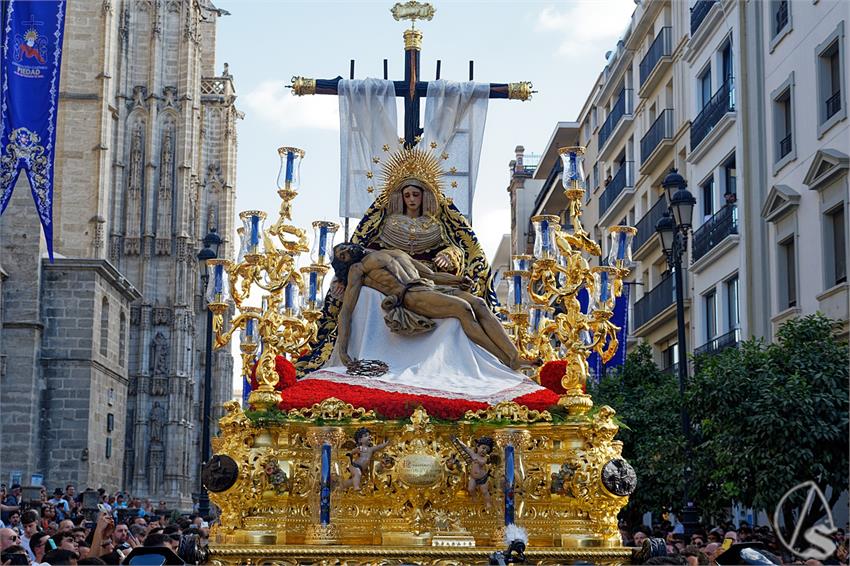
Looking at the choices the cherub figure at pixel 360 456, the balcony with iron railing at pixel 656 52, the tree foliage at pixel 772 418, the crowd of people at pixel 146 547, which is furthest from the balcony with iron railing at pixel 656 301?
the cherub figure at pixel 360 456

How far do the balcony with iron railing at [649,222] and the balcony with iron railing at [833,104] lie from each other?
12.8 m

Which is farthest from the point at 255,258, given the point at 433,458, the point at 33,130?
the point at 33,130

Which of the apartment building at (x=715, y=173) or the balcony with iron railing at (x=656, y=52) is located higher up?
the balcony with iron railing at (x=656, y=52)

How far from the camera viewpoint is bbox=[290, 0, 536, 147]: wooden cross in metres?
13.4

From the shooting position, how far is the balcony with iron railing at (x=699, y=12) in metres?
31.8

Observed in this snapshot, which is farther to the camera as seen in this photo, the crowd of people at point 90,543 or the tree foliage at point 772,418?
the tree foliage at point 772,418

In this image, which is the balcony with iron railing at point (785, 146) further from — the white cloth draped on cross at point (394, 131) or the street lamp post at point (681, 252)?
the white cloth draped on cross at point (394, 131)

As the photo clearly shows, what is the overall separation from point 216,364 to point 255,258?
62.2 metres

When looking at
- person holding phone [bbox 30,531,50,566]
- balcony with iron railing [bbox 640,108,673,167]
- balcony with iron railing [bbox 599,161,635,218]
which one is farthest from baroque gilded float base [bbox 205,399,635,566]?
balcony with iron railing [bbox 599,161,635,218]

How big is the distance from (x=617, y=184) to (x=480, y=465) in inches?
1414

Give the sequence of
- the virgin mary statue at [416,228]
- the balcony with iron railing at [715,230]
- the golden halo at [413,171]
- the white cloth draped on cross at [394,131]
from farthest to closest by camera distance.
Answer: the balcony with iron railing at [715,230], the white cloth draped on cross at [394,131], the golden halo at [413,171], the virgin mary statue at [416,228]

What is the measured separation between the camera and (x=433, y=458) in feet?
31.2

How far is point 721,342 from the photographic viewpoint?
2958cm

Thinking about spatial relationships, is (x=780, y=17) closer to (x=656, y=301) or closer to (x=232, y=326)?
(x=656, y=301)
